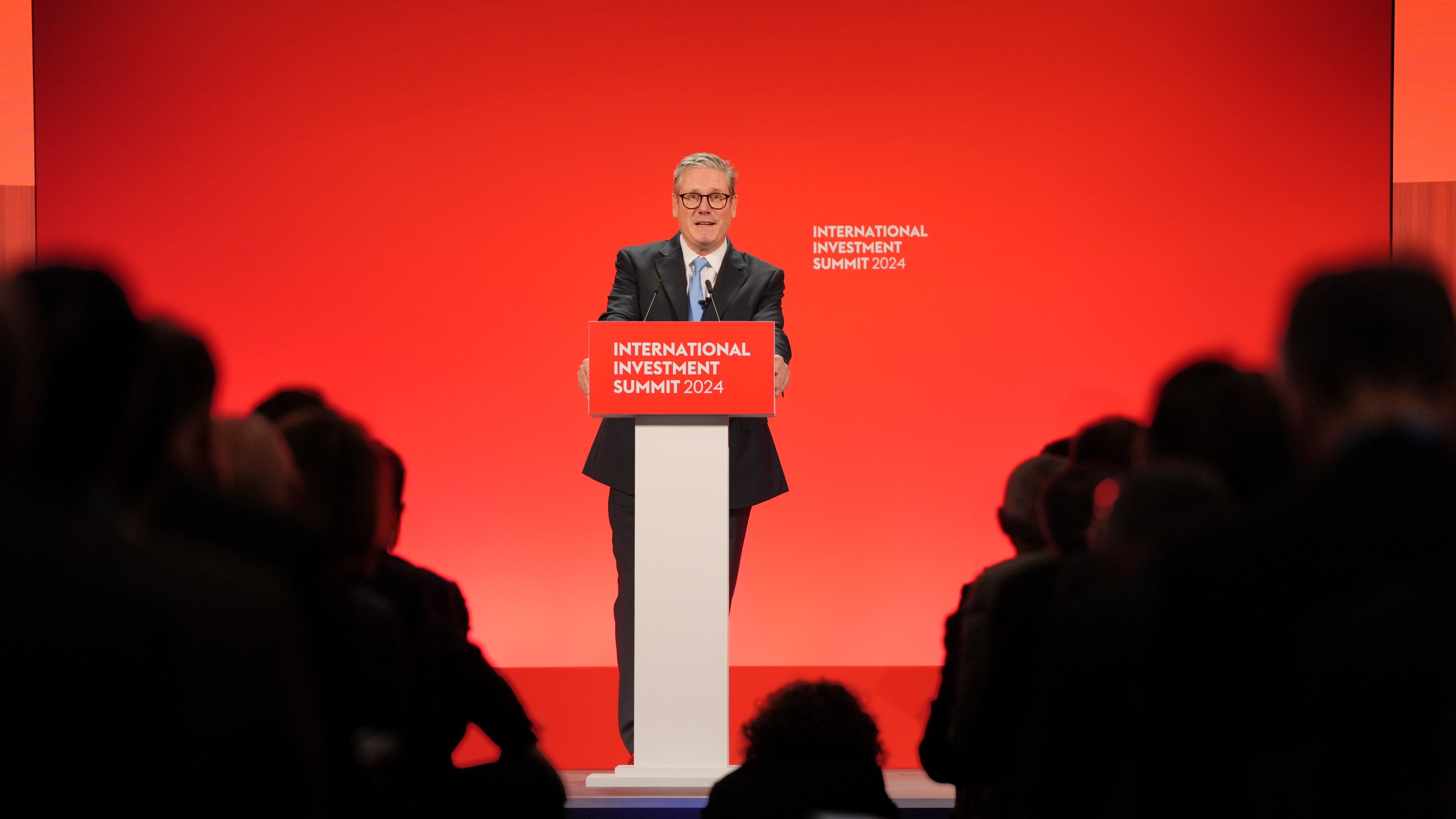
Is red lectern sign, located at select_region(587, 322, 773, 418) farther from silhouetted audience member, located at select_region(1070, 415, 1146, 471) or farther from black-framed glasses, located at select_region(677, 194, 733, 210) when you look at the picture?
silhouetted audience member, located at select_region(1070, 415, 1146, 471)

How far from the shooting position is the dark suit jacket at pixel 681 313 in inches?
159

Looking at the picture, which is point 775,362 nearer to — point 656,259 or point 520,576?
point 656,259

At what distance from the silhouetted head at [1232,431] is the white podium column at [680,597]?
1.97m

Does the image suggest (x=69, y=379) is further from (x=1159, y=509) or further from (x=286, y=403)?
(x=286, y=403)

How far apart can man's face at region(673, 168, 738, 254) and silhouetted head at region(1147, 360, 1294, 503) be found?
96.4 inches

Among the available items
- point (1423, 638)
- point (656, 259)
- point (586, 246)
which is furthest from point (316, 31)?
point (1423, 638)

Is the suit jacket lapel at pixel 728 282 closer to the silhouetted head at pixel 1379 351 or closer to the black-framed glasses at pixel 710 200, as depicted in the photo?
the black-framed glasses at pixel 710 200

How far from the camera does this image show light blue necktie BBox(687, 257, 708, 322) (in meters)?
4.02

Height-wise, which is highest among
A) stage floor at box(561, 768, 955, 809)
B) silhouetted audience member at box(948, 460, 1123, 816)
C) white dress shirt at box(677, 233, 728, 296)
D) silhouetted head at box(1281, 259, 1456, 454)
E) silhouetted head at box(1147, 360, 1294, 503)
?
white dress shirt at box(677, 233, 728, 296)

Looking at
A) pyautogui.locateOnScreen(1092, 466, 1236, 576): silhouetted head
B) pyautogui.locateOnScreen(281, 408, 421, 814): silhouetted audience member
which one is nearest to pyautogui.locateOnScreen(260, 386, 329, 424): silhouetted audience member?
pyautogui.locateOnScreen(281, 408, 421, 814): silhouetted audience member

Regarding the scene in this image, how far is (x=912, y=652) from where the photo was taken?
18.1ft

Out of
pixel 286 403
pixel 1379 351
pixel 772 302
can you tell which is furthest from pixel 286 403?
pixel 1379 351

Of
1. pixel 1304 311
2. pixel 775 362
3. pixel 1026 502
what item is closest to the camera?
pixel 1304 311

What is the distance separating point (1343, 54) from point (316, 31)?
4.52m
